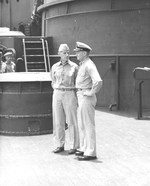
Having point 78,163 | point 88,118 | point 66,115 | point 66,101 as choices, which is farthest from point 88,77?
point 78,163

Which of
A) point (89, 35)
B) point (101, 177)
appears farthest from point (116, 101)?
point (101, 177)

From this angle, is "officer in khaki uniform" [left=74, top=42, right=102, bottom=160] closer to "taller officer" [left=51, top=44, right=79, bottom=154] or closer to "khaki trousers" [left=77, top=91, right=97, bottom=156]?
"khaki trousers" [left=77, top=91, right=97, bottom=156]

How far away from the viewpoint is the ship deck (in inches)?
222

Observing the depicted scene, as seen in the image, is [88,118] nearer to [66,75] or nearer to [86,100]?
[86,100]

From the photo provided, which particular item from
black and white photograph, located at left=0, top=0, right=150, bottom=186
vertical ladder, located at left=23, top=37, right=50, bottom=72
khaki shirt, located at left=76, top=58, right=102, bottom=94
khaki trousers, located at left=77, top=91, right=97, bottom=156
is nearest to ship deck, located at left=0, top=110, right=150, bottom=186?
black and white photograph, located at left=0, top=0, right=150, bottom=186

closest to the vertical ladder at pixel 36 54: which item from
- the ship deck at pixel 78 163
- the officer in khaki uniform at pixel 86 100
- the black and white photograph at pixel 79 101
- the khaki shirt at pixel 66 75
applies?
the black and white photograph at pixel 79 101

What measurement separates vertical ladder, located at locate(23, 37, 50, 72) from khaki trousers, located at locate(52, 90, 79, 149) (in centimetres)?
822

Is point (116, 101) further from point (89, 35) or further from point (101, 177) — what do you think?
point (101, 177)

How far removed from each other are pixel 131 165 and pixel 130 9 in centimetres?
732

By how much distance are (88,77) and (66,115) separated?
105 centimetres

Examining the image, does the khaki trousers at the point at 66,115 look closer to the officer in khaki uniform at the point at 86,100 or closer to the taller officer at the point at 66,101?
the taller officer at the point at 66,101

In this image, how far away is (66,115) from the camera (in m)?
7.44

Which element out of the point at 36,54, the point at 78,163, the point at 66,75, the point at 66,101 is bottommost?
the point at 78,163

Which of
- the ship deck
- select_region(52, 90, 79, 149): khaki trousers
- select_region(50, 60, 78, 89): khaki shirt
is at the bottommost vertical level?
the ship deck
